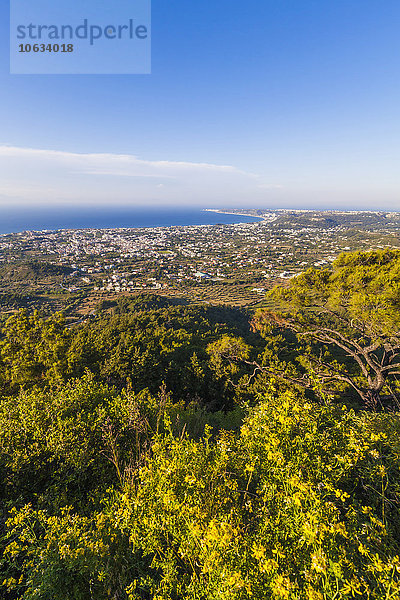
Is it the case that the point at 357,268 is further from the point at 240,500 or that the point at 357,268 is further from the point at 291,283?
the point at 240,500

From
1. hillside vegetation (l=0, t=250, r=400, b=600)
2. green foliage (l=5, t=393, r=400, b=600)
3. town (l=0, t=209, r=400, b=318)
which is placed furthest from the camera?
town (l=0, t=209, r=400, b=318)

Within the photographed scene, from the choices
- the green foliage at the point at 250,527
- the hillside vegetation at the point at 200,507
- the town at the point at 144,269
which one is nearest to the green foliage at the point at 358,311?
the hillside vegetation at the point at 200,507

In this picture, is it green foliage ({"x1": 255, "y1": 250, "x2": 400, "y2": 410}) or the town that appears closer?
green foliage ({"x1": 255, "y1": 250, "x2": 400, "y2": 410})

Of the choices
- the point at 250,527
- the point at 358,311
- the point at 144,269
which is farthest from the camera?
the point at 144,269

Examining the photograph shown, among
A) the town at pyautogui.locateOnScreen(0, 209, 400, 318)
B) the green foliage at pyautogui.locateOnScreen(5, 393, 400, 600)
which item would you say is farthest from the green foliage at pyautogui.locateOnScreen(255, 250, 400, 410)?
the town at pyautogui.locateOnScreen(0, 209, 400, 318)

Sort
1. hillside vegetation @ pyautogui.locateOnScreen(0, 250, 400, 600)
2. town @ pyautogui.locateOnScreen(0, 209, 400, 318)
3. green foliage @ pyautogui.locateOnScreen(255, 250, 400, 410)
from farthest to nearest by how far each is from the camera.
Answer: town @ pyautogui.locateOnScreen(0, 209, 400, 318) < green foliage @ pyautogui.locateOnScreen(255, 250, 400, 410) < hillside vegetation @ pyautogui.locateOnScreen(0, 250, 400, 600)

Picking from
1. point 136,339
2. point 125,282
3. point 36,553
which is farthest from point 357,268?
point 125,282

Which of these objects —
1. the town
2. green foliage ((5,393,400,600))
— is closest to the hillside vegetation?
green foliage ((5,393,400,600))

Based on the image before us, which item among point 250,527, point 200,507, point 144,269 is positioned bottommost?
point 250,527

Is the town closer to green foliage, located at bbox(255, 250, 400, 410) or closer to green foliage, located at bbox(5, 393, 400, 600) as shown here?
green foliage, located at bbox(255, 250, 400, 410)

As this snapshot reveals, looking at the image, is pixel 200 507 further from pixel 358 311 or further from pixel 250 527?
pixel 358 311

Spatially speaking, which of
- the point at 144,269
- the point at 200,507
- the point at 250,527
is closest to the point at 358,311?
the point at 250,527
